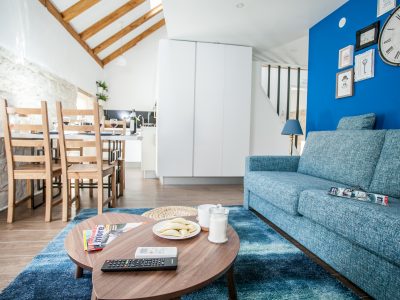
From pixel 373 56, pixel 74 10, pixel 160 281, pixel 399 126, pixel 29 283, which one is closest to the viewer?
pixel 160 281

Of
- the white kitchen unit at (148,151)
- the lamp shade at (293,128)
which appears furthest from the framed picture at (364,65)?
the white kitchen unit at (148,151)

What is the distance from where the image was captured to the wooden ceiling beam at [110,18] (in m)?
5.25

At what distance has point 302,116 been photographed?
6230 mm

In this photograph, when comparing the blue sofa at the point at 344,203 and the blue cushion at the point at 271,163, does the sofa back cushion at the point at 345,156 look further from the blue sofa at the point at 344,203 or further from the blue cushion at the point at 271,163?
the blue cushion at the point at 271,163

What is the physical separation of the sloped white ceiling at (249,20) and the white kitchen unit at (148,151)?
1800mm

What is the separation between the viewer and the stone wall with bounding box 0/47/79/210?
270cm

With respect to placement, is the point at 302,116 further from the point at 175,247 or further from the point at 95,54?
the point at 175,247

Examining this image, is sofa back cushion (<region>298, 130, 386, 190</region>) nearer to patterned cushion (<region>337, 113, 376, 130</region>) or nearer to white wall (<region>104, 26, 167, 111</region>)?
patterned cushion (<region>337, 113, 376, 130</region>)

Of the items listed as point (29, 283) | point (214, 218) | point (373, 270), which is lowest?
point (29, 283)

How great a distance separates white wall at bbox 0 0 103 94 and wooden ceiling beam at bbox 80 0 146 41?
0.34 metres

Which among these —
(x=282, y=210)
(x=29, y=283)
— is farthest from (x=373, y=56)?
(x=29, y=283)

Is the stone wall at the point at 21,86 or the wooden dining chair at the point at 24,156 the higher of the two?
the stone wall at the point at 21,86

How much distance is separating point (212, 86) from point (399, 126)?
8.79 ft

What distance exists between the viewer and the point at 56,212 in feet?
8.52
